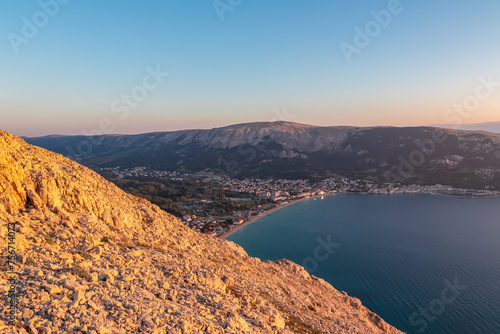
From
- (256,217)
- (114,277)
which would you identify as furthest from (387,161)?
(114,277)

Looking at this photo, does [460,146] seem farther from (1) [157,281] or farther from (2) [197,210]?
(1) [157,281]

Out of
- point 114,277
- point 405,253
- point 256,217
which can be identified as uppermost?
point 114,277

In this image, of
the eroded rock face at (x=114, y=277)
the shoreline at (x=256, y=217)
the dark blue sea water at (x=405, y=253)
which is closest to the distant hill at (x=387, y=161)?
the dark blue sea water at (x=405, y=253)

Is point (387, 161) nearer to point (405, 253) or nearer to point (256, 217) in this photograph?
point (256, 217)

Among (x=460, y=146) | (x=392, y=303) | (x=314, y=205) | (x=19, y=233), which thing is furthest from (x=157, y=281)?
(x=460, y=146)

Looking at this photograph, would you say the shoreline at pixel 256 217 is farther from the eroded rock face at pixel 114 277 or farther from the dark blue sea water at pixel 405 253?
the eroded rock face at pixel 114 277

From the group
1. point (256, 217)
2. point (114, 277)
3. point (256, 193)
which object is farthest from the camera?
point (256, 193)
